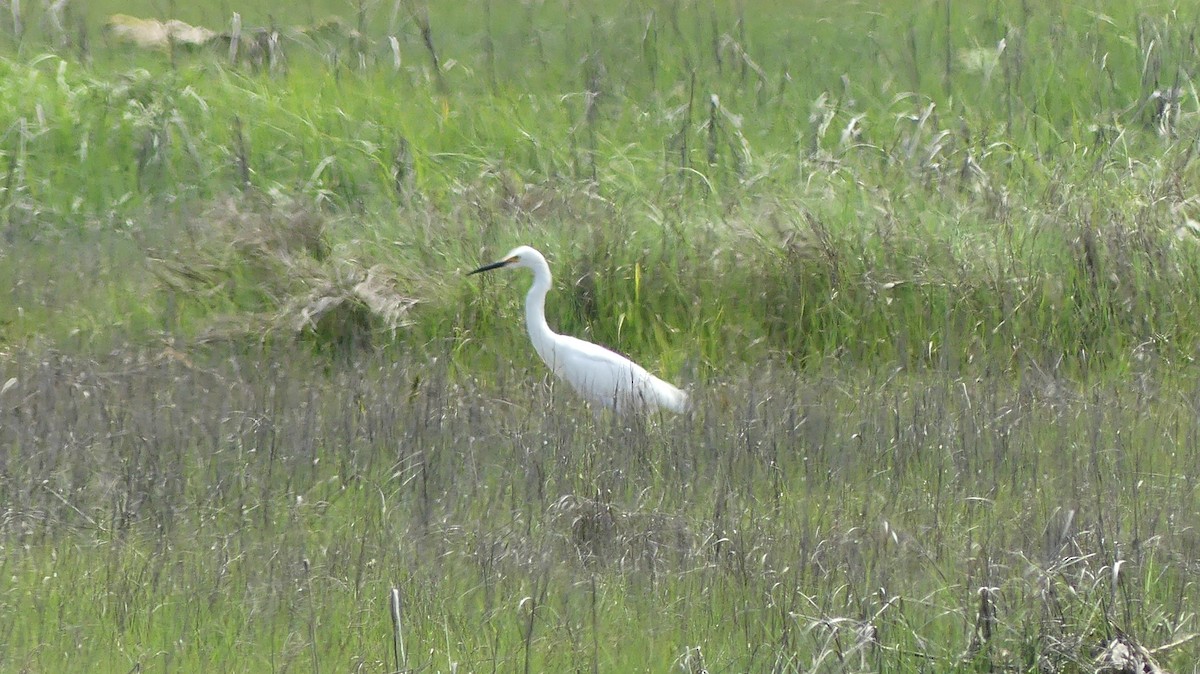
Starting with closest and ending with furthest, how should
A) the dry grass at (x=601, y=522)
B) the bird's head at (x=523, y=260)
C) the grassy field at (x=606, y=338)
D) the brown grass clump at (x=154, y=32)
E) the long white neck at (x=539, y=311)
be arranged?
the dry grass at (x=601, y=522), the grassy field at (x=606, y=338), the long white neck at (x=539, y=311), the bird's head at (x=523, y=260), the brown grass clump at (x=154, y=32)

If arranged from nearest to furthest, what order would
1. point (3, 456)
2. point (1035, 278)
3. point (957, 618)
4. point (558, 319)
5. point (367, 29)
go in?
1. point (957, 618)
2. point (3, 456)
3. point (1035, 278)
4. point (558, 319)
5. point (367, 29)

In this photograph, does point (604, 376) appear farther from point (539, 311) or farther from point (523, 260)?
point (523, 260)

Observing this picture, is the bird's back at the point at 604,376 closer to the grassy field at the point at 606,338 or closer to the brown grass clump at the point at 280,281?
the grassy field at the point at 606,338

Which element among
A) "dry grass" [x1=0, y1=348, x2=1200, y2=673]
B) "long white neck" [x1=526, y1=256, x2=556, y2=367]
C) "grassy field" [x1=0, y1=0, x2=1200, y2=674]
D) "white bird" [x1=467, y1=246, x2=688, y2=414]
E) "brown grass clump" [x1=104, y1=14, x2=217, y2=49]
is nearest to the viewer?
"dry grass" [x1=0, y1=348, x2=1200, y2=673]

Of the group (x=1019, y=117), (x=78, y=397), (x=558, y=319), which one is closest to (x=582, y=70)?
(x=1019, y=117)

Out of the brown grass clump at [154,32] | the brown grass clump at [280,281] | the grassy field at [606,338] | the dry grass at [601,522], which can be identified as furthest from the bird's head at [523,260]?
the brown grass clump at [154,32]

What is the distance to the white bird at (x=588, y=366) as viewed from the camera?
5536mm

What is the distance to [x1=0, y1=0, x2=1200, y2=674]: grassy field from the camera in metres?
3.46

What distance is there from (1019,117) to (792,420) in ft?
14.4

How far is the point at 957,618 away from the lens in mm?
3328

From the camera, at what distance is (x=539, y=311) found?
624 centimetres

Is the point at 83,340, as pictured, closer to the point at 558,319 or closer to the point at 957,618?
the point at 558,319

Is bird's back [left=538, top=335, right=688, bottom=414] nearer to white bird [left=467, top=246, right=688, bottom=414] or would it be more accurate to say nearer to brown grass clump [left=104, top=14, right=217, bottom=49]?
white bird [left=467, top=246, right=688, bottom=414]

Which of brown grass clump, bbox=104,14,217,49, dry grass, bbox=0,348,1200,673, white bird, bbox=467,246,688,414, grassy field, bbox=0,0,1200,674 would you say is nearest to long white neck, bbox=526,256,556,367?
white bird, bbox=467,246,688,414
